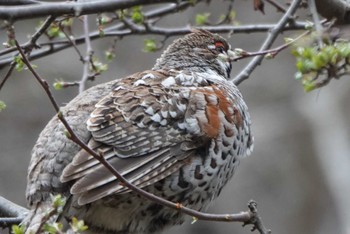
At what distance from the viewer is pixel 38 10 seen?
12.6ft

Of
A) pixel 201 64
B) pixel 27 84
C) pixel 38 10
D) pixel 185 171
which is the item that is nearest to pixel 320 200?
pixel 27 84

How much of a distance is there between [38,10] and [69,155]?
5.09 feet

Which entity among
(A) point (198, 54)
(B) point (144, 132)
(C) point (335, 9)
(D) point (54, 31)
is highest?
(C) point (335, 9)

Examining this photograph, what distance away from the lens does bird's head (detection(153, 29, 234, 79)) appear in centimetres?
648

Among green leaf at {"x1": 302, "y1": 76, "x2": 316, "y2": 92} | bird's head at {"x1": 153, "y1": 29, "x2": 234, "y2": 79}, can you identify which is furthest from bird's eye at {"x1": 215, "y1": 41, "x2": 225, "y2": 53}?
green leaf at {"x1": 302, "y1": 76, "x2": 316, "y2": 92}

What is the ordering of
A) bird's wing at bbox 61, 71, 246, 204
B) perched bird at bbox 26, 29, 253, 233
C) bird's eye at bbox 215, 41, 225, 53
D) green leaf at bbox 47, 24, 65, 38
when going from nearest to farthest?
1. bird's wing at bbox 61, 71, 246, 204
2. perched bird at bbox 26, 29, 253, 233
3. green leaf at bbox 47, 24, 65, 38
4. bird's eye at bbox 215, 41, 225, 53

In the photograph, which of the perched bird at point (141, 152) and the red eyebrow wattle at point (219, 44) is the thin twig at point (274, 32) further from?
the red eyebrow wattle at point (219, 44)

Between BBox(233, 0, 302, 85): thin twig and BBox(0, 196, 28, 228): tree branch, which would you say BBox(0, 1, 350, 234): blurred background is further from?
BBox(0, 196, 28, 228): tree branch

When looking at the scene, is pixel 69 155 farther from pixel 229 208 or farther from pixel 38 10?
pixel 229 208

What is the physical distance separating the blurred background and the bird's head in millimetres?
6790

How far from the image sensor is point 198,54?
6523 mm

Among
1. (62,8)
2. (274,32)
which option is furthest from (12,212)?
(274,32)

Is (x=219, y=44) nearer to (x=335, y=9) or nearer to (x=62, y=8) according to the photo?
(x=335, y=9)

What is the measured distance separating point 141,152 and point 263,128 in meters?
9.56
